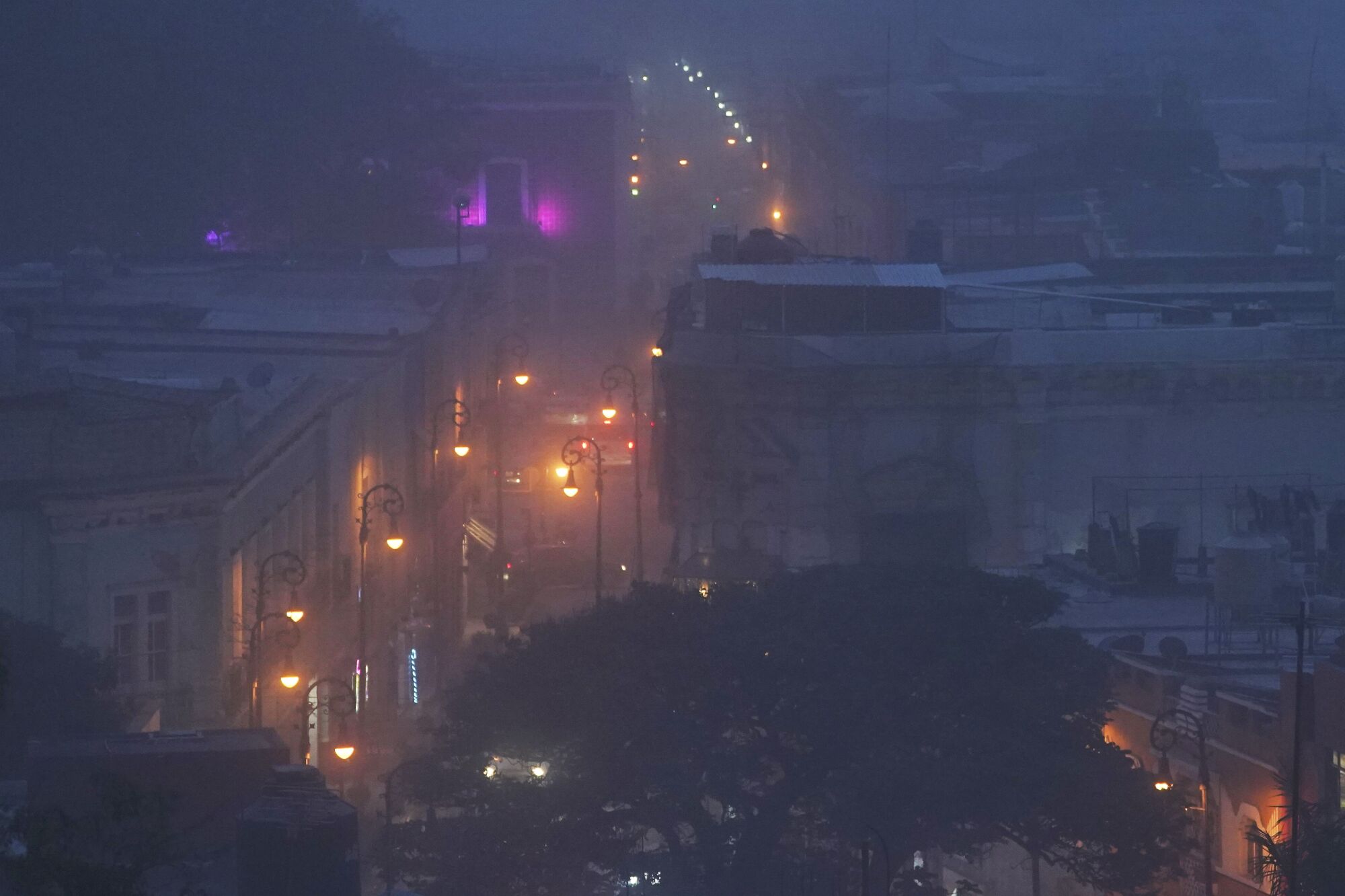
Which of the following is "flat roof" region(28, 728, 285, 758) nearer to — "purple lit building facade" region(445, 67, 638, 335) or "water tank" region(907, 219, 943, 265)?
"water tank" region(907, 219, 943, 265)

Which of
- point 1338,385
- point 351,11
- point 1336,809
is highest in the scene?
point 351,11

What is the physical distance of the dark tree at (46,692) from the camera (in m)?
20.7

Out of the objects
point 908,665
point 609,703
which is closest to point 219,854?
point 609,703

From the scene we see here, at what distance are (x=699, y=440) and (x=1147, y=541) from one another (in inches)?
310

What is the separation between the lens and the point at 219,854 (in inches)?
707

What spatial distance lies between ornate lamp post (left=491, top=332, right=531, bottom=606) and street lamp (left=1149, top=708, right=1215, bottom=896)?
717 inches

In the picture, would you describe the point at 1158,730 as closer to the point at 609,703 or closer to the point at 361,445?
the point at 609,703

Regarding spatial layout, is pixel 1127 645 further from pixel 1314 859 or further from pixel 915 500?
pixel 915 500

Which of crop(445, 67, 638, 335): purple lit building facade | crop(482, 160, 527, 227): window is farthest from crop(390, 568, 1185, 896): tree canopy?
crop(482, 160, 527, 227): window

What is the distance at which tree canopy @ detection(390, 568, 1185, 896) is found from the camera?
1972cm

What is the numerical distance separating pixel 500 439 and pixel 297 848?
82.1ft


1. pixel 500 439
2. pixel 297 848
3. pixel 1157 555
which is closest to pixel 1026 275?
pixel 500 439

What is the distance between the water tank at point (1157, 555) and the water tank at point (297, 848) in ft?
50.2

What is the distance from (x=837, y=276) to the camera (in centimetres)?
3500
